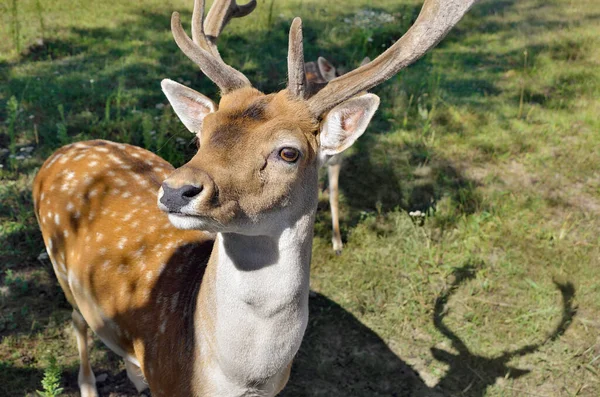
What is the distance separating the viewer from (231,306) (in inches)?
96.3

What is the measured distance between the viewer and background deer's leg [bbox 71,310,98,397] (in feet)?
11.8

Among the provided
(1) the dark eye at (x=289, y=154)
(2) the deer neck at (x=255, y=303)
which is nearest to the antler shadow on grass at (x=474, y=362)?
(2) the deer neck at (x=255, y=303)

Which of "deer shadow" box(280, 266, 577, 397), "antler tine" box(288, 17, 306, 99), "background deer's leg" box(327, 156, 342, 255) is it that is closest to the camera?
"antler tine" box(288, 17, 306, 99)

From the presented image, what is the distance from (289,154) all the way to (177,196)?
0.51 meters

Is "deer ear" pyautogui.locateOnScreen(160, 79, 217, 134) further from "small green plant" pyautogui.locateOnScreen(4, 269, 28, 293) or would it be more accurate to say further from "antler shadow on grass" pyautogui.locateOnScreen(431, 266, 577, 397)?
"antler shadow on grass" pyautogui.locateOnScreen(431, 266, 577, 397)

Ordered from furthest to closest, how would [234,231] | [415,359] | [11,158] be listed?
[11,158]
[415,359]
[234,231]

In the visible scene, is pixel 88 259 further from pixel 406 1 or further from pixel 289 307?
pixel 406 1

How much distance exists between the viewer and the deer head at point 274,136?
2.09 meters

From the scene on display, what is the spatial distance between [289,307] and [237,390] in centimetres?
48

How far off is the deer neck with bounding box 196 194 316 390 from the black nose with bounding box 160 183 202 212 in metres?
0.41

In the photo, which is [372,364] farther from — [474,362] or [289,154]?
[289,154]

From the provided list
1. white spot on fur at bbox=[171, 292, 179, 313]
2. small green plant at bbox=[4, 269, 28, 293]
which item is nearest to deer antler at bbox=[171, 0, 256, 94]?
white spot on fur at bbox=[171, 292, 179, 313]

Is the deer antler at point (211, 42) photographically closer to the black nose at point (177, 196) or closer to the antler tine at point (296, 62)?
the antler tine at point (296, 62)

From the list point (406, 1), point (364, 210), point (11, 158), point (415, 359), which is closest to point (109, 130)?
point (11, 158)
